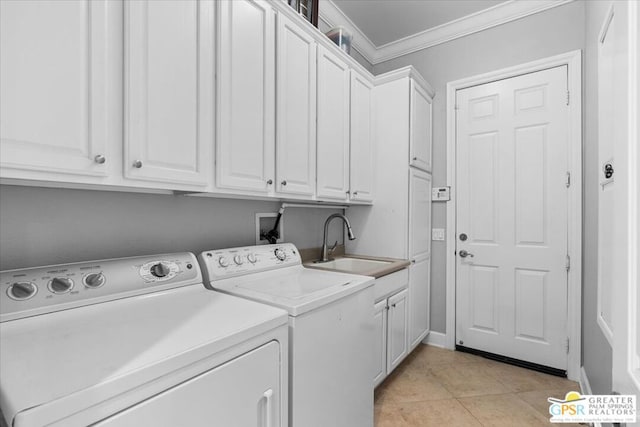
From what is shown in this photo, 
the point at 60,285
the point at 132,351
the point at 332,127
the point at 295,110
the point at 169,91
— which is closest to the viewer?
the point at 132,351

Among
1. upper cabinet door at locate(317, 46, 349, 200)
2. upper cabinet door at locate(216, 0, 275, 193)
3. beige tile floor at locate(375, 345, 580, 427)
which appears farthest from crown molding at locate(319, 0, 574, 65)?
beige tile floor at locate(375, 345, 580, 427)

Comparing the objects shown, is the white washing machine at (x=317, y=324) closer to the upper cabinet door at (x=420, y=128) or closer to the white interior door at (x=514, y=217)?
the upper cabinet door at (x=420, y=128)

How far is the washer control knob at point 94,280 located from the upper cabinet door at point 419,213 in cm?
209

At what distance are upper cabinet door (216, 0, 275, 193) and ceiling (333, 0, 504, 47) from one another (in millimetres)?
1424

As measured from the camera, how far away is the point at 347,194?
2252mm

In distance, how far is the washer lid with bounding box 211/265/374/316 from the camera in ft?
3.80

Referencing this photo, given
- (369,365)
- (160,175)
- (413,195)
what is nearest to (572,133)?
(413,195)

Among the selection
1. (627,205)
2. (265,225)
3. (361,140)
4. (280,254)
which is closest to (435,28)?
(361,140)

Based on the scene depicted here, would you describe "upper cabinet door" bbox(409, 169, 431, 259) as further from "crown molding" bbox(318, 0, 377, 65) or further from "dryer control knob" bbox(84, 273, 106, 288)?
"dryer control knob" bbox(84, 273, 106, 288)

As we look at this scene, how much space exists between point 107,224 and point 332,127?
1445 millimetres

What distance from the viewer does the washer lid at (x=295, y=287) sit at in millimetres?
1158

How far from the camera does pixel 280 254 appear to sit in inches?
71.1

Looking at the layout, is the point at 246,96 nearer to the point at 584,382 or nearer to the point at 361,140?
the point at 361,140

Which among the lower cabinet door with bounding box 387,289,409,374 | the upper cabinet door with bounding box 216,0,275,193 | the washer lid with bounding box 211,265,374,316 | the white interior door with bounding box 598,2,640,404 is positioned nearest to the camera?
the white interior door with bounding box 598,2,640,404
